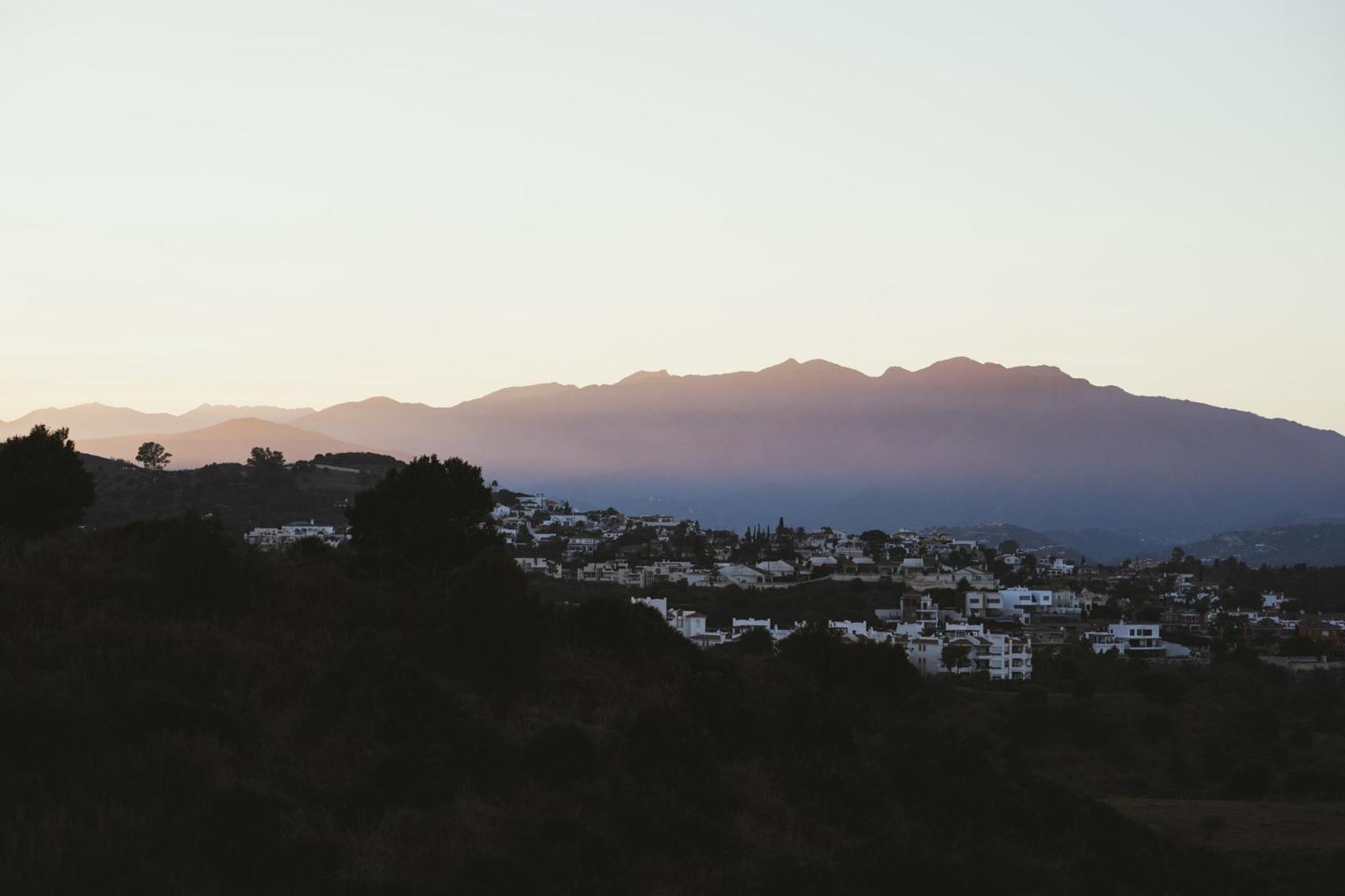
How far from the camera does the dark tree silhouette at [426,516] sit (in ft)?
74.8

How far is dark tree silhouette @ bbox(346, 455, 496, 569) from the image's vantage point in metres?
22.8

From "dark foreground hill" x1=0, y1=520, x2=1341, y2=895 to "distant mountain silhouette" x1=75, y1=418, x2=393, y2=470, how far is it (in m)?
128

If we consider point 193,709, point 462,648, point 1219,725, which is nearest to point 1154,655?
point 1219,725

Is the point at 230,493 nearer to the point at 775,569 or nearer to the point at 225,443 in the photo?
the point at 775,569

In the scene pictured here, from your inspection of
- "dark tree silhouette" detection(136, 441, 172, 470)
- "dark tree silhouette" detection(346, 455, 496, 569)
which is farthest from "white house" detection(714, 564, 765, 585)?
"dark tree silhouette" detection(346, 455, 496, 569)

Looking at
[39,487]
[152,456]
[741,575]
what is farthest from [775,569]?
[39,487]

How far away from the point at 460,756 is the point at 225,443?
15903cm

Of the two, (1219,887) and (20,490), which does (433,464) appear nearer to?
(20,490)

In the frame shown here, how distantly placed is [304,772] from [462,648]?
3.41m

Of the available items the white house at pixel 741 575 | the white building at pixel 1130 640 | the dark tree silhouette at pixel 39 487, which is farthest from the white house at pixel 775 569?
the dark tree silhouette at pixel 39 487

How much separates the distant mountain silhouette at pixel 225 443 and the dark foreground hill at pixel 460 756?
12789cm

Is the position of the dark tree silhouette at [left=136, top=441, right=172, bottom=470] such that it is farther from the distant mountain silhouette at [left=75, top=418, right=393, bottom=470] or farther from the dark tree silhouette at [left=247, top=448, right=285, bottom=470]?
the distant mountain silhouette at [left=75, top=418, right=393, bottom=470]

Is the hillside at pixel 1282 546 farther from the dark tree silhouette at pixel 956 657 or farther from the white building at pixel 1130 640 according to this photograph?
the dark tree silhouette at pixel 956 657

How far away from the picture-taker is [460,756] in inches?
418
